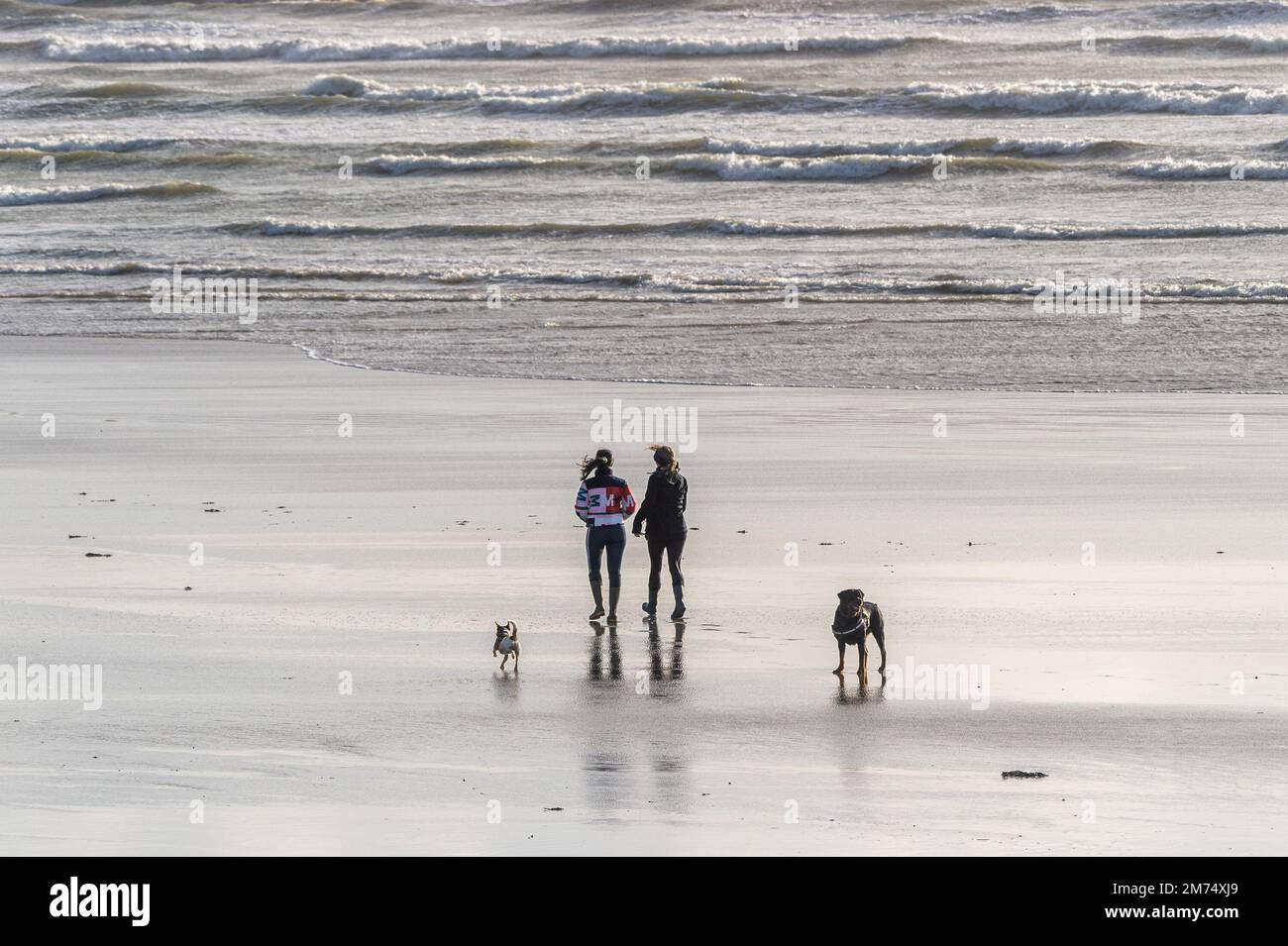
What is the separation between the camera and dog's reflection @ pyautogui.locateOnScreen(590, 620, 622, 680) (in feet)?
32.3

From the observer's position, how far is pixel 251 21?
74.2 m

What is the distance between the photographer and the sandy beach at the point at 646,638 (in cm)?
741

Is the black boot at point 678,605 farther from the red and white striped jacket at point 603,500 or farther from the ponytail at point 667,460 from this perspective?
the ponytail at point 667,460

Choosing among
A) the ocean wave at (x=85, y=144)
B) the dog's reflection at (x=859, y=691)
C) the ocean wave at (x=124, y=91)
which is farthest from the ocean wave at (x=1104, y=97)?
the dog's reflection at (x=859, y=691)

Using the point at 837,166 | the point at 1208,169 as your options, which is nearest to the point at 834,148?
the point at 837,166

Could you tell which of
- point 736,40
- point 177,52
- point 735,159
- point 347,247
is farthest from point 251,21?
point 347,247

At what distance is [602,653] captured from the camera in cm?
1029

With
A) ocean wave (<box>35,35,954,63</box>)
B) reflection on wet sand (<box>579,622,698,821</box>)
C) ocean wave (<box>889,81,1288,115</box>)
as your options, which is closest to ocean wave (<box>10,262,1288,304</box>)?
reflection on wet sand (<box>579,622,698,821</box>)

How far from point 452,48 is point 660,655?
194 ft

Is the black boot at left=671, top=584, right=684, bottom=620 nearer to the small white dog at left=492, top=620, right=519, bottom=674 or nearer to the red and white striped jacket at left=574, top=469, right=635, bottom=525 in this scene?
the red and white striped jacket at left=574, top=469, right=635, bottom=525

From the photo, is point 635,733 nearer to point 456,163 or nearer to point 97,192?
point 456,163

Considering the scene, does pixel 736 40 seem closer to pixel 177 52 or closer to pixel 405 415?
pixel 177 52

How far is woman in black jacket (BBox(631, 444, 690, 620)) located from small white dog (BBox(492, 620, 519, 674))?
1472mm

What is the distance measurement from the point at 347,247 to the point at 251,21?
4129cm
